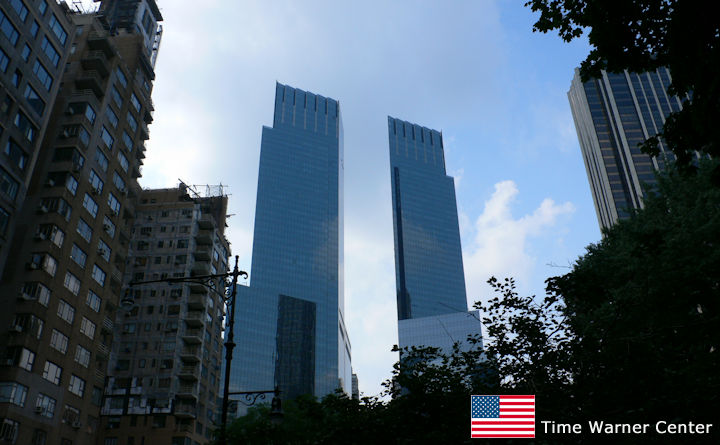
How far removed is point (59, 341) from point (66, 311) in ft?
9.43

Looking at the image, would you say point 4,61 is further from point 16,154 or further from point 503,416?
point 503,416

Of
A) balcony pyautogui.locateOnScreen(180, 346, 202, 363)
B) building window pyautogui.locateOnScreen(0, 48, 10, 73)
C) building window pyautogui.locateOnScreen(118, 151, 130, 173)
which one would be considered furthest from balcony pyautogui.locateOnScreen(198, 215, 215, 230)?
building window pyautogui.locateOnScreen(0, 48, 10, 73)

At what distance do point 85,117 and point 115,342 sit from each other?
34.9 metres

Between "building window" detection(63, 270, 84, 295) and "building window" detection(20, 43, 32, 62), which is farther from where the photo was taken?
"building window" detection(63, 270, 84, 295)

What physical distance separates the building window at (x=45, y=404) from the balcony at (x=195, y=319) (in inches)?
1293

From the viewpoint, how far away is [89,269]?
5312cm

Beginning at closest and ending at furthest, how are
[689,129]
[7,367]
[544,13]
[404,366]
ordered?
[689,129], [544,13], [404,366], [7,367]

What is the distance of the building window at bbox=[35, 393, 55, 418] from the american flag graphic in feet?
138

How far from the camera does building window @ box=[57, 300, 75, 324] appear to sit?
48.0 m

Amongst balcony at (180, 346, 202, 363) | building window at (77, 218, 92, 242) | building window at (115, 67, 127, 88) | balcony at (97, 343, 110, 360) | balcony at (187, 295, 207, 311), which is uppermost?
building window at (115, 67, 127, 88)

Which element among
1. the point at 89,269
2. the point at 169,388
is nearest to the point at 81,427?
the point at 89,269

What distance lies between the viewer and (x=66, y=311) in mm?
48969

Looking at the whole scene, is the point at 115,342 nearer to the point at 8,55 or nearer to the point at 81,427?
the point at 81,427

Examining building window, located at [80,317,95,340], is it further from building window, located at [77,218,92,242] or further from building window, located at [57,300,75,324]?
building window, located at [77,218,92,242]
